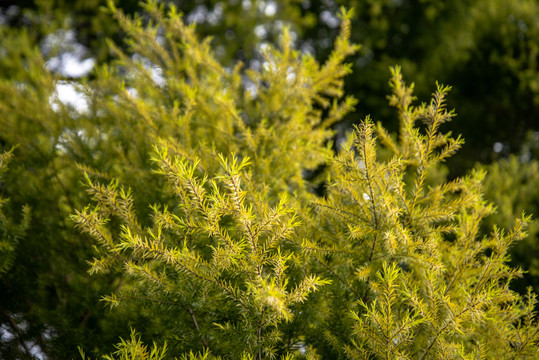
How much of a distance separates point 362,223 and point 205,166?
909mm

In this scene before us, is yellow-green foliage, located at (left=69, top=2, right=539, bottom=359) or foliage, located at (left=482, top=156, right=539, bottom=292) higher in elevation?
yellow-green foliage, located at (left=69, top=2, right=539, bottom=359)

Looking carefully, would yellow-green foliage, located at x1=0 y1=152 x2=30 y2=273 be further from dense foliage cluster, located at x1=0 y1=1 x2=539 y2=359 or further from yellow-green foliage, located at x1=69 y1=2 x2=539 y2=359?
yellow-green foliage, located at x1=69 y1=2 x2=539 y2=359

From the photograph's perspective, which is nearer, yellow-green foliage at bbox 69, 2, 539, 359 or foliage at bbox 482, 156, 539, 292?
yellow-green foliage at bbox 69, 2, 539, 359

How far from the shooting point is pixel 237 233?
5.53 feet

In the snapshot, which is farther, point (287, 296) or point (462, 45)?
point (462, 45)

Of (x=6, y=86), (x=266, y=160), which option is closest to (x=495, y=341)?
Result: (x=266, y=160)

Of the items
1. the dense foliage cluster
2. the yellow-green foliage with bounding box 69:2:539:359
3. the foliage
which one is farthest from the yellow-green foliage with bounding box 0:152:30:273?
the foliage

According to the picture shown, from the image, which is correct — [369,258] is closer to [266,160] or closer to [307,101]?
[266,160]

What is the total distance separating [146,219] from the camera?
2.29 metres

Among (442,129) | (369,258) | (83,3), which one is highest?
(83,3)

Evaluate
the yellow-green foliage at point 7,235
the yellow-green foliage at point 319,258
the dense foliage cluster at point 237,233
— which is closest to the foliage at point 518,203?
the dense foliage cluster at point 237,233

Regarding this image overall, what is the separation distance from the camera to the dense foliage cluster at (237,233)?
4.70ft

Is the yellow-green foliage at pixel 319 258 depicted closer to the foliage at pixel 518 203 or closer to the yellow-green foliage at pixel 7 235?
the yellow-green foliage at pixel 7 235

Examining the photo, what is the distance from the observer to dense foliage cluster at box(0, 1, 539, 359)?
143 centimetres
